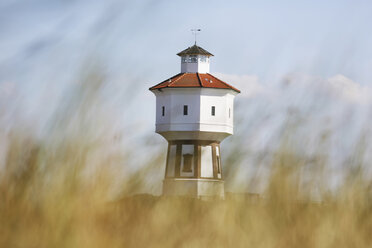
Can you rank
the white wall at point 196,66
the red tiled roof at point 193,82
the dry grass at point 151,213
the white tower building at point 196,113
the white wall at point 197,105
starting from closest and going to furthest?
the dry grass at point 151,213
the white tower building at point 196,113
the white wall at point 197,105
the red tiled roof at point 193,82
the white wall at point 196,66

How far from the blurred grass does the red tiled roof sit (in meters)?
41.3

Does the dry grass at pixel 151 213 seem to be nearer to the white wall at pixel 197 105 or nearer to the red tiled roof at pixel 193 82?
the white wall at pixel 197 105

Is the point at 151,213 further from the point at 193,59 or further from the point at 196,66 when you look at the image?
the point at 193,59

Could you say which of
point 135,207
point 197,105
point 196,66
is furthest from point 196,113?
Answer: point 135,207

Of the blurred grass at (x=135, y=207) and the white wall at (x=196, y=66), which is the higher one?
the white wall at (x=196, y=66)

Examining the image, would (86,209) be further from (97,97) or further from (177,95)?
(177,95)

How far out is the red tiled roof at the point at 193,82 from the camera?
44.2 m

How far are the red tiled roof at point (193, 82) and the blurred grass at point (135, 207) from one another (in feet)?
136

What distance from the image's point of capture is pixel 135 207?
2.65 m

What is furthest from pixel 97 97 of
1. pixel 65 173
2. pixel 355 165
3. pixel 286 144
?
pixel 355 165

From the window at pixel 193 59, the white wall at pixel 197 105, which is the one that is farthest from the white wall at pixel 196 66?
the white wall at pixel 197 105

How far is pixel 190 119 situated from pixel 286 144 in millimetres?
41066

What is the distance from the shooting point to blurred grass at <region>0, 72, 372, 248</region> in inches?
90.5

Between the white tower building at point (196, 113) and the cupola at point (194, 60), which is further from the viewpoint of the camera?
the cupola at point (194, 60)
